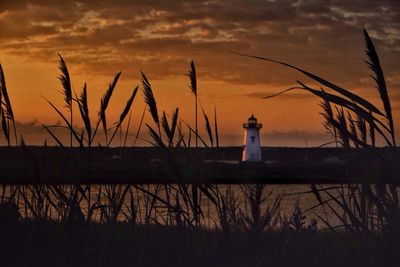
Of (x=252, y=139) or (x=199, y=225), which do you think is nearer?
(x=199, y=225)

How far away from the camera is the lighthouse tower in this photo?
6106cm

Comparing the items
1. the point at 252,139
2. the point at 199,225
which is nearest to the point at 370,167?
the point at 199,225

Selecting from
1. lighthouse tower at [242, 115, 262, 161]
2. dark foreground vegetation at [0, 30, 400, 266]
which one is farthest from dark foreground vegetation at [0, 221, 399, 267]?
lighthouse tower at [242, 115, 262, 161]

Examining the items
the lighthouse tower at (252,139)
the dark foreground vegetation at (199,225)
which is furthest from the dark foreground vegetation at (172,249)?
the lighthouse tower at (252,139)

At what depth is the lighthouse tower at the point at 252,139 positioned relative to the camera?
61.1 metres

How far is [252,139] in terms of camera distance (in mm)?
62000

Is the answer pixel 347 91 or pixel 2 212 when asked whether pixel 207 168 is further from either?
pixel 2 212

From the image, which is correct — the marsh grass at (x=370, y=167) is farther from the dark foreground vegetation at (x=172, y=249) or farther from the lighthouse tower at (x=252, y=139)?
the lighthouse tower at (x=252, y=139)

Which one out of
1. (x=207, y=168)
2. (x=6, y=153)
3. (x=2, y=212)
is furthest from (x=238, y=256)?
(x=6, y=153)

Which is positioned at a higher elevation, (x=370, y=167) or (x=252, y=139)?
(x=252, y=139)

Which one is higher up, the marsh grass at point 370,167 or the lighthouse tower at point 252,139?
the lighthouse tower at point 252,139

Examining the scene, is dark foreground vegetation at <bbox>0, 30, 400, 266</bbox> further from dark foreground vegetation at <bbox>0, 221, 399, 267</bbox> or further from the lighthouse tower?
the lighthouse tower

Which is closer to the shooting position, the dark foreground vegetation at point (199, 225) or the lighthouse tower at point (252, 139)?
the dark foreground vegetation at point (199, 225)

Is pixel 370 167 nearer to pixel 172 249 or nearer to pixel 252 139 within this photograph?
pixel 172 249
